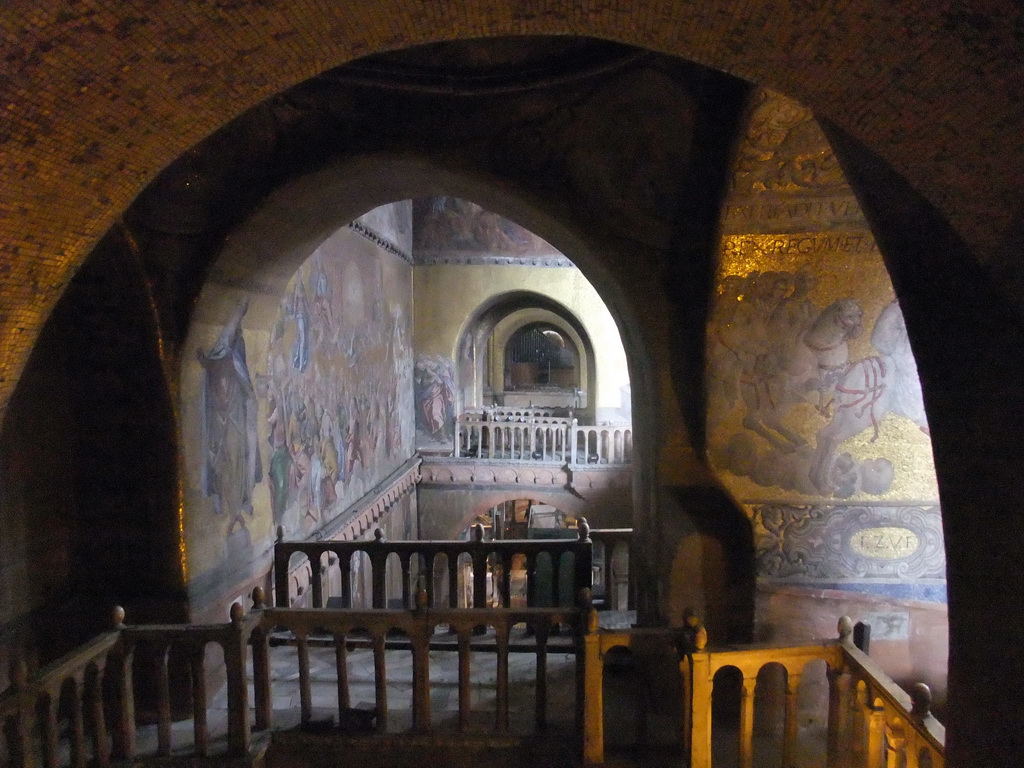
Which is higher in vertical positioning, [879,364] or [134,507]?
[879,364]

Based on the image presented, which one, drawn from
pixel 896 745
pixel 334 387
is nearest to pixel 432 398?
pixel 334 387

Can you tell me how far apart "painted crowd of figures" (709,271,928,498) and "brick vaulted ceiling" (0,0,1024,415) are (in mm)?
2110

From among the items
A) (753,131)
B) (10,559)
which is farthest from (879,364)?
(10,559)

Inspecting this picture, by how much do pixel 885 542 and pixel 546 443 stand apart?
404 inches

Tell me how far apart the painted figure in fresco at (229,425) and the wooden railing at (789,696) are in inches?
124

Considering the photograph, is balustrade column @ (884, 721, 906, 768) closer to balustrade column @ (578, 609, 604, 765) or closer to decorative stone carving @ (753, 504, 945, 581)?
decorative stone carving @ (753, 504, 945, 581)

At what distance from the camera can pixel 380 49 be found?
7.26ft

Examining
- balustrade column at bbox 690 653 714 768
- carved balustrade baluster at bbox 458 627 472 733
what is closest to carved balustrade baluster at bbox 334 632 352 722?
carved balustrade baluster at bbox 458 627 472 733

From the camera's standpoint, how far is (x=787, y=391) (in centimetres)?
424

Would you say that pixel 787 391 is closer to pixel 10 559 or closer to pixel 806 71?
pixel 806 71

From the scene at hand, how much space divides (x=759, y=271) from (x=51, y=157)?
356cm

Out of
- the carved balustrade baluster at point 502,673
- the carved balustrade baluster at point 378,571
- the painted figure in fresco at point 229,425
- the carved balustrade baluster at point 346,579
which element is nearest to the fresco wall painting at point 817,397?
the carved balustrade baluster at point 502,673

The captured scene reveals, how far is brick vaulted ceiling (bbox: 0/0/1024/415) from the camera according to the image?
1.72 metres

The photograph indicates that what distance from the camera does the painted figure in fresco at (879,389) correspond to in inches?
163
